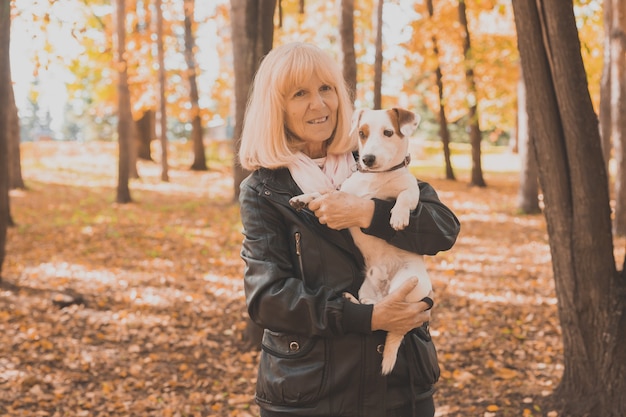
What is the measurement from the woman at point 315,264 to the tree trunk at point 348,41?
212 inches

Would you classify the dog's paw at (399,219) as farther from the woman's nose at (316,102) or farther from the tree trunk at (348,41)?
the tree trunk at (348,41)

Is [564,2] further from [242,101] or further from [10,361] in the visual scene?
[242,101]

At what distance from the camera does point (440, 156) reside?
35188mm

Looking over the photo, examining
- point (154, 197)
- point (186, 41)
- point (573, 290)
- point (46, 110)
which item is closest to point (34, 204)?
point (154, 197)

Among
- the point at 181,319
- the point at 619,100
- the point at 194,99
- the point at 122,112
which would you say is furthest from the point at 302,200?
the point at 194,99

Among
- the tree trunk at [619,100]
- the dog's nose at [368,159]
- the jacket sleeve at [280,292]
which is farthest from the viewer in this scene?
the tree trunk at [619,100]

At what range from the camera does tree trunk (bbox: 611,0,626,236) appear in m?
10.1

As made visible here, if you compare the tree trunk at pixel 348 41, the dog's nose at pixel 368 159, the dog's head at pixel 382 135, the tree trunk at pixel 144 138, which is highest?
the tree trunk at pixel 348 41

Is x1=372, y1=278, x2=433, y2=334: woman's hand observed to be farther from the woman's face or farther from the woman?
the woman's face

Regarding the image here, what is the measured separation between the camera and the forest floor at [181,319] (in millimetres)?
5434

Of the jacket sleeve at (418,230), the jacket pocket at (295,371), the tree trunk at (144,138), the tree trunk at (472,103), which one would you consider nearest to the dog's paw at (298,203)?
the jacket sleeve at (418,230)

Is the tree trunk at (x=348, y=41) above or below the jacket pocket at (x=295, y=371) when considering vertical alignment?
above

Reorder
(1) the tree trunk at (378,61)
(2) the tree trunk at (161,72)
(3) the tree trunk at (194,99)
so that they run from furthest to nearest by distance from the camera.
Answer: (3) the tree trunk at (194,99) → (2) the tree trunk at (161,72) → (1) the tree trunk at (378,61)

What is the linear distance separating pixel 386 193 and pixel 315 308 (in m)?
0.58
